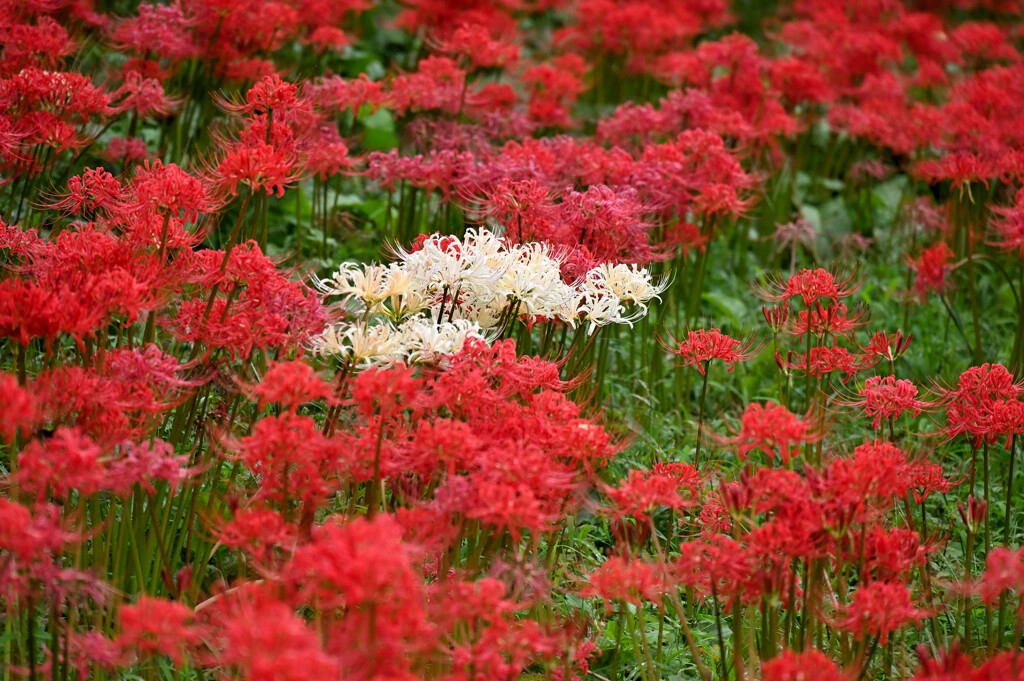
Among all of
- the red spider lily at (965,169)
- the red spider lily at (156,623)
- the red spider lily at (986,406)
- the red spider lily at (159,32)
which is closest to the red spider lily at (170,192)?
the red spider lily at (156,623)

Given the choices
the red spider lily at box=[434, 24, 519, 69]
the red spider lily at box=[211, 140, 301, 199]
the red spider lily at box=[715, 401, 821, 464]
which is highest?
the red spider lily at box=[434, 24, 519, 69]

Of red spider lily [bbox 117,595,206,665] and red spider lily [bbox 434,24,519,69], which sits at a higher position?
red spider lily [bbox 434,24,519,69]

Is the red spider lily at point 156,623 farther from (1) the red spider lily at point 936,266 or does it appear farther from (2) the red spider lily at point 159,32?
(1) the red spider lily at point 936,266

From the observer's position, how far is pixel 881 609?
1.98 m

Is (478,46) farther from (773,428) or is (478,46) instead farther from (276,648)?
(276,648)

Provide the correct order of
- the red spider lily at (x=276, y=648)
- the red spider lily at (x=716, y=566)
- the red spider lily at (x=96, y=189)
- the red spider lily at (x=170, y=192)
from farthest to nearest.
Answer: the red spider lily at (x=96, y=189)
the red spider lily at (x=170, y=192)
the red spider lily at (x=716, y=566)
the red spider lily at (x=276, y=648)

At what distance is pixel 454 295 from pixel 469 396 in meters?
0.55

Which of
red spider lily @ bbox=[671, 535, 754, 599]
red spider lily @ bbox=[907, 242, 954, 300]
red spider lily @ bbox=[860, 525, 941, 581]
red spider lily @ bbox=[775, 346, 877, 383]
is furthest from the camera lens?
red spider lily @ bbox=[907, 242, 954, 300]

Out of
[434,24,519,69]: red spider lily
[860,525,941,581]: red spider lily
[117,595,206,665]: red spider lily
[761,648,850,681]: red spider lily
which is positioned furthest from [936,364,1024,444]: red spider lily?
[434,24,519,69]: red spider lily

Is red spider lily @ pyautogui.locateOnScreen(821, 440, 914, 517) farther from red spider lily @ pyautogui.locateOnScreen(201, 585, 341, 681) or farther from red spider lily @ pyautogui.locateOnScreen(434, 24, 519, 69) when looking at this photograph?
red spider lily @ pyautogui.locateOnScreen(434, 24, 519, 69)

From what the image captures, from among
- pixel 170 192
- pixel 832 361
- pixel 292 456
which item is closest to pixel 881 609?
pixel 832 361

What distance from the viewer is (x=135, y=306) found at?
86.0 inches

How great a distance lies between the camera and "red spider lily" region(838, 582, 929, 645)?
198 centimetres

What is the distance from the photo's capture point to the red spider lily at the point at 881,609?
6.49ft
